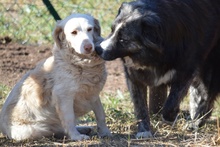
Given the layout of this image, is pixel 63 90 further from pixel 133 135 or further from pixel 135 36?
pixel 133 135

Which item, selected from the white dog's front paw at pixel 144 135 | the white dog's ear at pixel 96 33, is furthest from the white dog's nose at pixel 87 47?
the white dog's front paw at pixel 144 135

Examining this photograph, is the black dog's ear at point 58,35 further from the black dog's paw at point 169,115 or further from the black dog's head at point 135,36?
the black dog's paw at point 169,115

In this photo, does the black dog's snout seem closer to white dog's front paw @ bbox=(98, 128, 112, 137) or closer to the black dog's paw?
white dog's front paw @ bbox=(98, 128, 112, 137)

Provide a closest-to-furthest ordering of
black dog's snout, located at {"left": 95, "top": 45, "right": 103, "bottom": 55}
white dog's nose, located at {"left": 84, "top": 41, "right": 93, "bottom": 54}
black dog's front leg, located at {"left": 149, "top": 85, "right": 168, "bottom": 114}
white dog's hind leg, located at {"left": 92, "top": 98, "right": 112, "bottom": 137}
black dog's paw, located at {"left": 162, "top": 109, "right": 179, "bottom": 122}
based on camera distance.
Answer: white dog's nose, located at {"left": 84, "top": 41, "right": 93, "bottom": 54} → black dog's snout, located at {"left": 95, "top": 45, "right": 103, "bottom": 55} → white dog's hind leg, located at {"left": 92, "top": 98, "right": 112, "bottom": 137} → black dog's paw, located at {"left": 162, "top": 109, "right": 179, "bottom": 122} → black dog's front leg, located at {"left": 149, "top": 85, "right": 168, "bottom": 114}

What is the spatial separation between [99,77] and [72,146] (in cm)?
62

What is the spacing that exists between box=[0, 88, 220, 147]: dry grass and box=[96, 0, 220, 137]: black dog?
0.15m

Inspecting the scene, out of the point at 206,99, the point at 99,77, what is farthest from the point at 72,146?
the point at 206,99

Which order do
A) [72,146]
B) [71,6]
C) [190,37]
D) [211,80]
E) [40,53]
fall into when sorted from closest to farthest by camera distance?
[72,146], [190,37], [211,80], [40,53], [71,6]

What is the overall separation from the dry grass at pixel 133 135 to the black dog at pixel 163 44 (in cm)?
15

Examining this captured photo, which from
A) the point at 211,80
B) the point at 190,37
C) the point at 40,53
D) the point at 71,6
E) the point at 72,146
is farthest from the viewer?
the point at 71,6

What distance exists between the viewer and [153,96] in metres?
6.58

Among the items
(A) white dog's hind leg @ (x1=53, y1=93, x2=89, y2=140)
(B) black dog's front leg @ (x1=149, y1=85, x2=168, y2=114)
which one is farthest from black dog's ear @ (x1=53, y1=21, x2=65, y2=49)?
(B) black dog's front leg @ (x1=149, y1=85, x2=168, y2=114)

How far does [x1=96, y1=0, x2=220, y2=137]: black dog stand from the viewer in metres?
5.37

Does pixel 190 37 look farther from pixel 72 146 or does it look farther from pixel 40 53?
pixel 40 53
